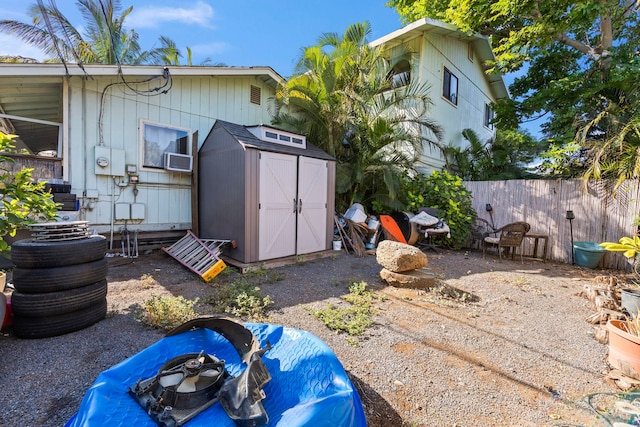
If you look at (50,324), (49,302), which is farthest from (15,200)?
(50,324)

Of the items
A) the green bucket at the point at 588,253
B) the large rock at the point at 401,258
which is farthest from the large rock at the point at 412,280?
the green bucket at the point at 588,253

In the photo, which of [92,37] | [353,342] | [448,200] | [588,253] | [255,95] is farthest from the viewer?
[92,37]

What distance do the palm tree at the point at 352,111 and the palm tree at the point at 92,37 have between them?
5513 millimetres

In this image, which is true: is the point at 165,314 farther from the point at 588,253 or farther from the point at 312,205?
the point at 588,253

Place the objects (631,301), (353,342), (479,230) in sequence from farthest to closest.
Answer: (479,230)
(631,301)
(353,342)

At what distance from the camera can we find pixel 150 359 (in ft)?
6.47

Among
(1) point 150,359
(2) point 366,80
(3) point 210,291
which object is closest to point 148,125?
(3) point 210,291

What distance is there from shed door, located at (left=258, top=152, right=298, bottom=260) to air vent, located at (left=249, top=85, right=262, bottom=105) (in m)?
3.11

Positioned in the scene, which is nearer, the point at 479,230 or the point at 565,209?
the point at 565,209

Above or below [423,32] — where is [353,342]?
below

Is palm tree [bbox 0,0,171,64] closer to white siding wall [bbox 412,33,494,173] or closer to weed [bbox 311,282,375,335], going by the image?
weed [bbox 311,282,375,335]

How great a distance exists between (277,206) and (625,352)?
504 centimetres

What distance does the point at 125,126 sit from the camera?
20.2ft

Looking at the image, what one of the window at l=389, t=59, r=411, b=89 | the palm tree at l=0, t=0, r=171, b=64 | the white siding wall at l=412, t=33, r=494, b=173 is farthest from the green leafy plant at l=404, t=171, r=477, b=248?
the palm tree at l=0, t=0, r=171, b=64
